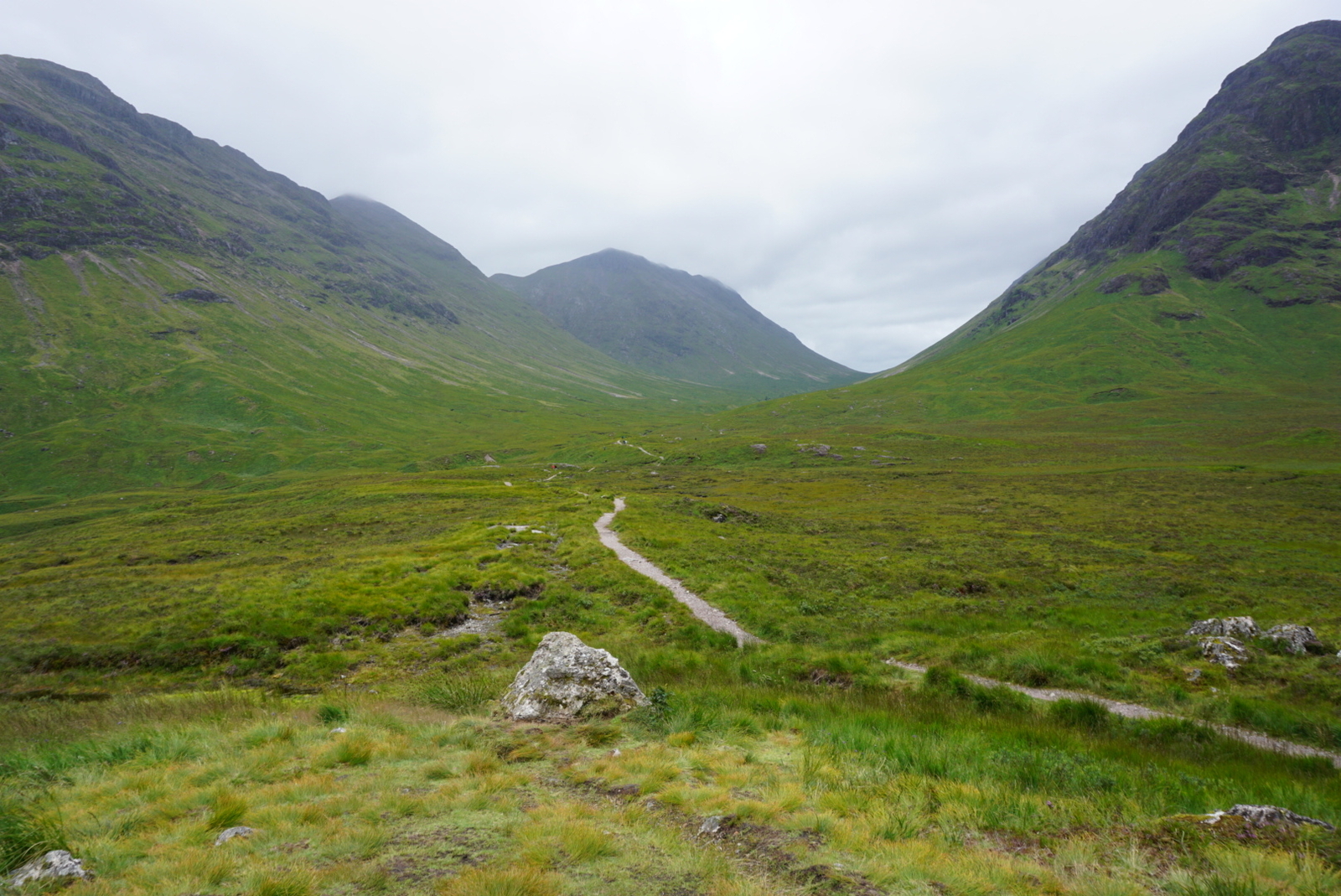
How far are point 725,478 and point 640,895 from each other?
9087 centimetres

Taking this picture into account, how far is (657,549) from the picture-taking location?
3675 cm

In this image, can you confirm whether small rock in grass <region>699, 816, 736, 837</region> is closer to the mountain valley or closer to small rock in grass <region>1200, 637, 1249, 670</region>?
the mountain valley

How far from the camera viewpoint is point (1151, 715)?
12719 millimetres

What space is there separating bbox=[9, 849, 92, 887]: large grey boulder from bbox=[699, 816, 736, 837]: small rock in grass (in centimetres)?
717

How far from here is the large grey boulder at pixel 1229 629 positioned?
1722 cm

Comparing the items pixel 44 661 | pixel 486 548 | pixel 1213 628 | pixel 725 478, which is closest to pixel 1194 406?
pixel 725 478

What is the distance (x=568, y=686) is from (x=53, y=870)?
843cm

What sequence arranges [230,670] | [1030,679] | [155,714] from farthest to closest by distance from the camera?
[230,670] → [1030,679] → [155,714]

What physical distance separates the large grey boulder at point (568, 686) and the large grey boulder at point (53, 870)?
7.38 metres

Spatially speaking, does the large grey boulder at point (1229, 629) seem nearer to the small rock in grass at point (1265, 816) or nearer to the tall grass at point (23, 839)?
the small rock in grass at point (1265, 816)

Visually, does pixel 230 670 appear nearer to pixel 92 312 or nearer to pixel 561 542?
pixel 561 542

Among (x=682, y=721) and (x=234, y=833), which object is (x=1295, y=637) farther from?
(x=234, y=833)

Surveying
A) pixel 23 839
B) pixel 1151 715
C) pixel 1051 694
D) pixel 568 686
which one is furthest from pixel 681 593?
pixel 23 839

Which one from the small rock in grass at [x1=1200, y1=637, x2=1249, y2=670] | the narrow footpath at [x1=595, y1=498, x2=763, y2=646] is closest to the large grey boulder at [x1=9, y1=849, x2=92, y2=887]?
the narrow footpath at [x1=595, y1=498, x2=763, y2=646]
